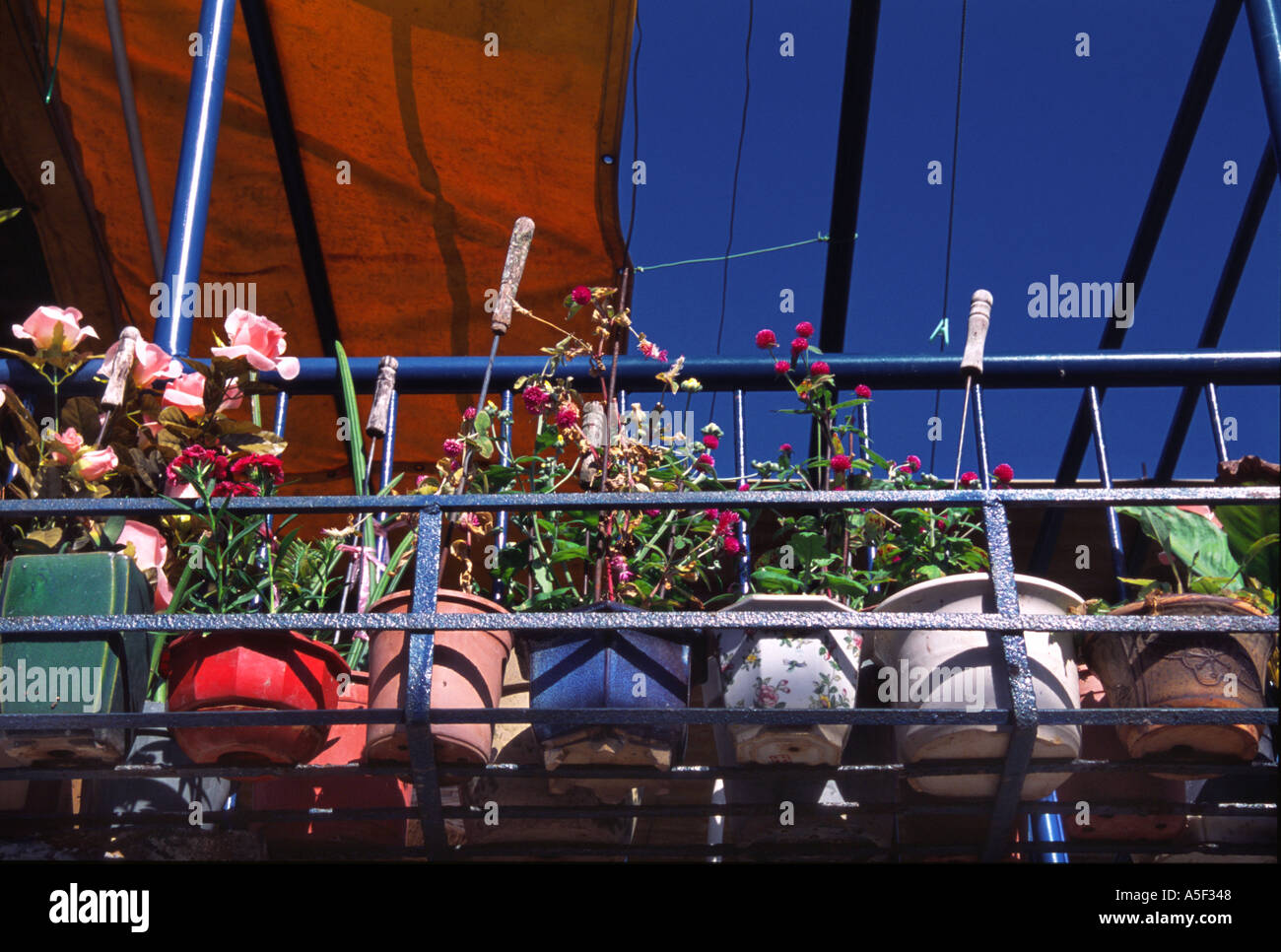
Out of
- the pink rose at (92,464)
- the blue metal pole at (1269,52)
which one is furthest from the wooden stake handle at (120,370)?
the blue metal pole at (1269,52)

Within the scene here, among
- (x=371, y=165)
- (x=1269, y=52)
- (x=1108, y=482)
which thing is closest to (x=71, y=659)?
(x=1108, y=482)

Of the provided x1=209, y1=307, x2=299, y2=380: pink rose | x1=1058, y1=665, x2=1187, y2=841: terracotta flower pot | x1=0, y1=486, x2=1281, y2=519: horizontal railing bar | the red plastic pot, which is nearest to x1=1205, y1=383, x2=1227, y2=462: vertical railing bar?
x1=0, y1=486, x2=1281, y2=519: horizontal railing bar

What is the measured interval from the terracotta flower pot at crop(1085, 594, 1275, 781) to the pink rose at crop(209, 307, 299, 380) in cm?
179

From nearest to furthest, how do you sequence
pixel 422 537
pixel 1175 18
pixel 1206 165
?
pixel 422 537 < pixel 1206 165 < pixel 1175 18

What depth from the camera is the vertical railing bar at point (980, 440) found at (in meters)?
2.61

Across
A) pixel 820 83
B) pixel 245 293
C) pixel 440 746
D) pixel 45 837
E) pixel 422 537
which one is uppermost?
pixel 820 83

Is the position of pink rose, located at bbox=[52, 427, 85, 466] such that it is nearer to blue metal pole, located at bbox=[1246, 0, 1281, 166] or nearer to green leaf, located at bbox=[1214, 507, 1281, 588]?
green leaf, located at bbox=[1214, 507, 1281, 588]

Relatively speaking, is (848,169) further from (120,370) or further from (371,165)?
(120,370)

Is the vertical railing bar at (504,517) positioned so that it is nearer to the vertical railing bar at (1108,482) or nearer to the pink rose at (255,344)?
the pink rose at (255,344)

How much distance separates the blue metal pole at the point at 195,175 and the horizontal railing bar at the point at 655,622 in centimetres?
104

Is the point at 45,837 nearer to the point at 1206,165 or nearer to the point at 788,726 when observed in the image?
the point at 788,726
